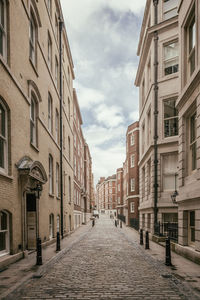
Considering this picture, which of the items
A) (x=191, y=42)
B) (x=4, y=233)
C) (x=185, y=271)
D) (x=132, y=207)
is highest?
(x=191, y=42)

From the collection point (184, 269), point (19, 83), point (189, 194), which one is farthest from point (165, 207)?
point (19, 83)

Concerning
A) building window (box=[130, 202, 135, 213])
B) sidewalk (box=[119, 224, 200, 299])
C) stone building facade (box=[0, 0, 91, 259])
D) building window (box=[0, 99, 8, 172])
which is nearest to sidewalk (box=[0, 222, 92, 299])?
stone building facade (box=[0, 0, 91, 259])

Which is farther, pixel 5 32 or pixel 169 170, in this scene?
pixel 169 170

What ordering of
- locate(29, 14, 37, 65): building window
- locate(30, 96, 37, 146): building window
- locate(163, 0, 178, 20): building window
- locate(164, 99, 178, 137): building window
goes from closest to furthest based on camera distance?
locate(29, 14, 37, 65): building window
locate(30, 96, 37, 146): building window
locate(164, 99, 178, 137): building window
locate(163, 0, 178, 20): building window

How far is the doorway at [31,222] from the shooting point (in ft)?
37.3

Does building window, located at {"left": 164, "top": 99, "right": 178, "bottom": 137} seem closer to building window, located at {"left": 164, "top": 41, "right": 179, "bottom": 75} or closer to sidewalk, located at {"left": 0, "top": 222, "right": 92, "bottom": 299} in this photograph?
building window, located at {"left": 164, "top": 41, "right": 179, "bottom": 75}

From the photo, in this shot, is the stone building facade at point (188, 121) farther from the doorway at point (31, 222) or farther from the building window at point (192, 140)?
the doorway at point (31, 222)

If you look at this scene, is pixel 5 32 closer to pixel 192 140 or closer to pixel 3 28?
pixel 3 28

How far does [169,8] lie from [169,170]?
1139 cm

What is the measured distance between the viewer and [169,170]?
631 inches

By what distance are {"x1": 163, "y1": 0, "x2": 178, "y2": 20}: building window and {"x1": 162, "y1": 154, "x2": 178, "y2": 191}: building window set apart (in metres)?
9.91

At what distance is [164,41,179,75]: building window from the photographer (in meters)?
16.4

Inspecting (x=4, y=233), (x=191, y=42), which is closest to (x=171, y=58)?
(x=191, y=42)

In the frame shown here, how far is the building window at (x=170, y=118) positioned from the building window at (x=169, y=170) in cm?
156
